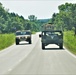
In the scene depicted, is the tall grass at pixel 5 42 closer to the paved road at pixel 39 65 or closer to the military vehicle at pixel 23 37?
the military vehicle at pixel 23 37

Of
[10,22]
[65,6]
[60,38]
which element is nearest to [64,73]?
[60,38]

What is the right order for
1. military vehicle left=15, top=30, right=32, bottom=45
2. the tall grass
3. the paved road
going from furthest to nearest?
military vehicle left=15, top=30, right=32, bottom=45, the tall grass, the paved road

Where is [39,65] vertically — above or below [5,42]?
above

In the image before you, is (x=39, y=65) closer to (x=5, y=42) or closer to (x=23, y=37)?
→ (x=5, y=42)

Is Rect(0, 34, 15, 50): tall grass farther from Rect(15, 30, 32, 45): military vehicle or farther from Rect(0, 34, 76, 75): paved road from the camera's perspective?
Rect(0, 34, 76, 75): paved road

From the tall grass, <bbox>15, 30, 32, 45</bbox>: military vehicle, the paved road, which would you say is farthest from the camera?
<bbox>15, 30, 32, 45</bbox>: military vehicle

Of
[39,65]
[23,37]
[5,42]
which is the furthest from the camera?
[23,37]

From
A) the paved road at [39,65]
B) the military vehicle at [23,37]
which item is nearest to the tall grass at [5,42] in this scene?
the military vehicle at [23,37]

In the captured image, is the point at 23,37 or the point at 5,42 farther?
the point at 23,37

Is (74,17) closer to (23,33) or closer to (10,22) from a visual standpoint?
(10,22)

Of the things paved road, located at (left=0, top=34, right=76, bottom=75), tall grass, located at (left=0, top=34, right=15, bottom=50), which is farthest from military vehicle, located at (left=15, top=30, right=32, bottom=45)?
paved road, located at (left=0, top=34, right=76, bottom=75)

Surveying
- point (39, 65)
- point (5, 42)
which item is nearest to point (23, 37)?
point (5, 42)

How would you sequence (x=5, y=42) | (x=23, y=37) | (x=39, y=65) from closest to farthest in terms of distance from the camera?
(x=39, y=65) → (x=5, y=42) → (x=23, y=37)

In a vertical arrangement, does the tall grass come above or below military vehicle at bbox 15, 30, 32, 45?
below
